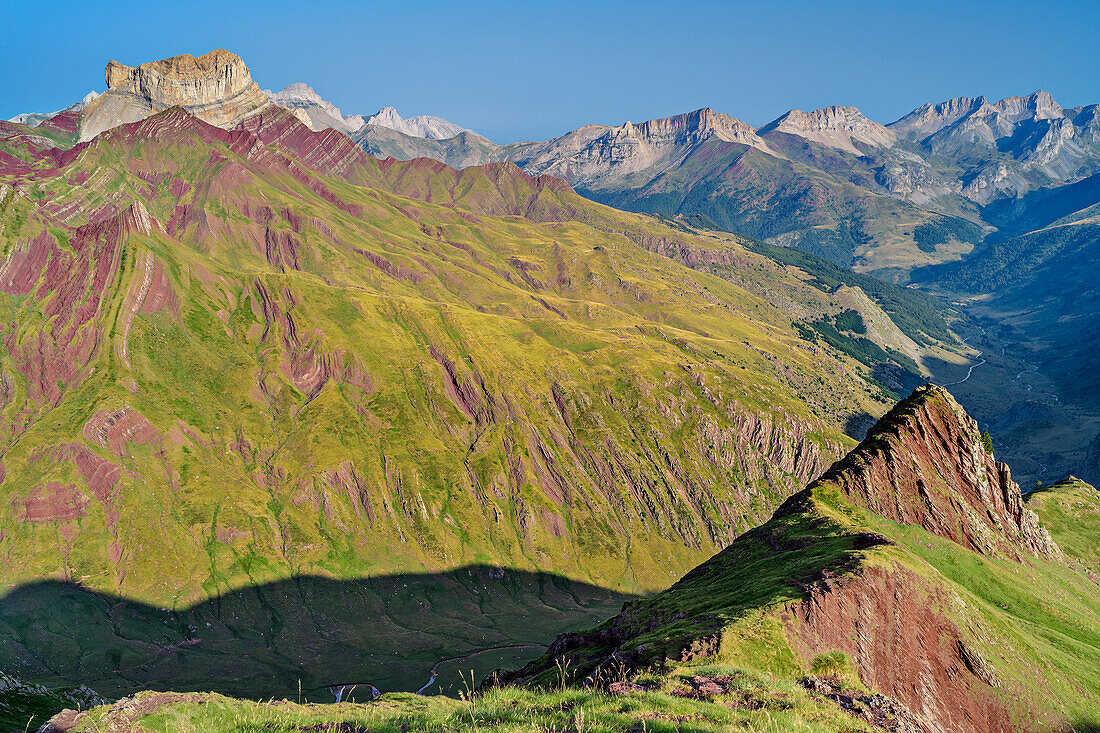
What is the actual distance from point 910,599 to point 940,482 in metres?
50.7

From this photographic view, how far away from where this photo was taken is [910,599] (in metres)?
60.7

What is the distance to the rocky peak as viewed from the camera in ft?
319

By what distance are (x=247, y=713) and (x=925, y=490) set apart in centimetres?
10124

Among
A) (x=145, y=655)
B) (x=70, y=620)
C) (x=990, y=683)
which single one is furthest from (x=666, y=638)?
(x=70, y=620)

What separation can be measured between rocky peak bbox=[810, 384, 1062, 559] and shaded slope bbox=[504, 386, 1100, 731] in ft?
0.84

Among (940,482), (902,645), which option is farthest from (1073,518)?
(902,645)

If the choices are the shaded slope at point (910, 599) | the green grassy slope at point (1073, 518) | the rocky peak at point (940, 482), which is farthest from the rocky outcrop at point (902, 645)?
the green grassy slope at point (1073, 518)

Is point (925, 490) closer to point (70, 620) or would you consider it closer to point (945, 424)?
point (945, 424)

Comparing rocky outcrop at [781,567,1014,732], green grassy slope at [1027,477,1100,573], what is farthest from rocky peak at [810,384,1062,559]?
rocky outcrop at [781,567,1014,732]

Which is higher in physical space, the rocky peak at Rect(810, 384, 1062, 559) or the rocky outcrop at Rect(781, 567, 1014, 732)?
the rocky peak at Rect(810, 384, 1062, 559)

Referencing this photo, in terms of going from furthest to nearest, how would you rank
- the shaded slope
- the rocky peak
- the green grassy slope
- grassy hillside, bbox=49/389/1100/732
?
the green grassy slope, the rocky peak, the shaded slope, grassy hillside, bbox=49/389/1100/732

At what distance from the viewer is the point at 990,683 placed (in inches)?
2253

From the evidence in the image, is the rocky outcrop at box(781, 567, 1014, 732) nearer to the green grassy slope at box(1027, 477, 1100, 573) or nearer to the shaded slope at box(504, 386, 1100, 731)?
the shaded slope at box(504, 386, 1100, 731)

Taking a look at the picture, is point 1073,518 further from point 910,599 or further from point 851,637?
point 851,637
